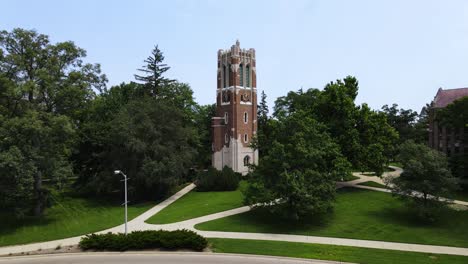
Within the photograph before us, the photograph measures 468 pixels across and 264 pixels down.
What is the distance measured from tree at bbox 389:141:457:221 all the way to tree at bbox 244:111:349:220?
4.84m

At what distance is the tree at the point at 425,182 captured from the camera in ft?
96.1

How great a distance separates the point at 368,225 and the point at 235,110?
27.1 m

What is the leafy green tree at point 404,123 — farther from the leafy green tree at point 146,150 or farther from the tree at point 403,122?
the leafy green tree at point 146,150

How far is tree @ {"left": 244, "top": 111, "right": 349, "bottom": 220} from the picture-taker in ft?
93.2

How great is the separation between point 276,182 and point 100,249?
1372 centimetres

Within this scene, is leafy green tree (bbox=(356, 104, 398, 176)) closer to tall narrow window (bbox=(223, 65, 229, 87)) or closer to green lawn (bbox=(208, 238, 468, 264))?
green lawn (bbox=(208, 238, 468, 264))

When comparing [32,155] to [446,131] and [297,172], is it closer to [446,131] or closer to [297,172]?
[297,172]

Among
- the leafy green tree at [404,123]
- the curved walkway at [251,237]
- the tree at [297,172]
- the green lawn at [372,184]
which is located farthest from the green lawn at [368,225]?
the leafy green tree at [404,123]

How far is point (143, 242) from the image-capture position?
2372 cm

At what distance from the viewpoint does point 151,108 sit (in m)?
40.3

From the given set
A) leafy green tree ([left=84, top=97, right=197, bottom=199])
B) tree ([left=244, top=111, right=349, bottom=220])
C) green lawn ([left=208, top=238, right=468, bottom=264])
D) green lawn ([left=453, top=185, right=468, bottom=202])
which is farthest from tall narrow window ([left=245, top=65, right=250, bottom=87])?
green lawn ([left=208, top=238, right=468, bottom=264])

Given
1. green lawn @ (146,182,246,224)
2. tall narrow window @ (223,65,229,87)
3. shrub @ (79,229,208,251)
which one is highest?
tall narrow window @ (223,65,229,87)

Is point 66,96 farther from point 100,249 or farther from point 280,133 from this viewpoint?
point 280,133

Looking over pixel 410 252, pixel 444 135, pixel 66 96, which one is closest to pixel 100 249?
pixel 66 96
